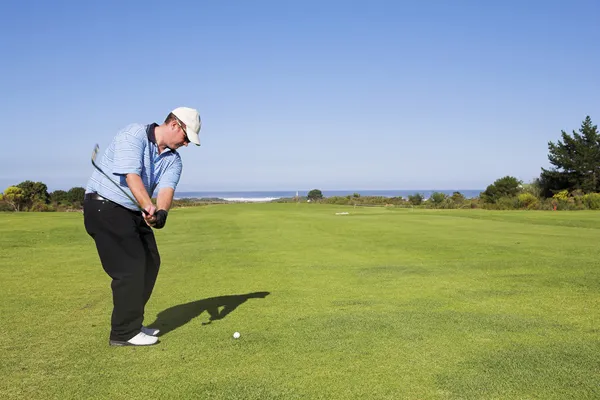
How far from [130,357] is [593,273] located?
7.38 meters

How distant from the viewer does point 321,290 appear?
7172 millimetres

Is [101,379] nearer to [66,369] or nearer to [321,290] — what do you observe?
[66,369]

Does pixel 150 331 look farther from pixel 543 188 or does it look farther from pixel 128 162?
pixel 543 188

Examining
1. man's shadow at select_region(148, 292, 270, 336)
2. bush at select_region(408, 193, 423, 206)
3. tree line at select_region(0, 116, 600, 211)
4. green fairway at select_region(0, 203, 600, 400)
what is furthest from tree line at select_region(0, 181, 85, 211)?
bush at select_region(408, 193, 423, 206)

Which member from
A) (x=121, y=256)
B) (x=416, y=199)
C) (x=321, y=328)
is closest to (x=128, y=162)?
(x=121, y=256)

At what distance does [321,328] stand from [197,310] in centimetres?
185

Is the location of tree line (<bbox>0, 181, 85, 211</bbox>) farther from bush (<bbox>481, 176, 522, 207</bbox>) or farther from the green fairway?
bush (<bbox>481, 176, 522, 207</bbox>)

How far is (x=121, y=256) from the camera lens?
4.70 meters

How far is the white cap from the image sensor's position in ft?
16.0

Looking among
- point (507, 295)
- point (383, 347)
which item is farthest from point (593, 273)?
point (383, 347)

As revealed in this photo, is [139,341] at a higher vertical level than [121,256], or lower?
lower

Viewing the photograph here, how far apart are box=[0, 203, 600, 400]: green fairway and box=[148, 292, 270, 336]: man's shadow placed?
0.03 metres

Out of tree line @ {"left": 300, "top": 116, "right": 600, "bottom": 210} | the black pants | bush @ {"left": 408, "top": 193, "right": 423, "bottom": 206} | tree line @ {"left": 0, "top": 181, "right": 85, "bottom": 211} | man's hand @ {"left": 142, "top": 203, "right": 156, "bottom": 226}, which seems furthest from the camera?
bush @ {"left": 408, "top": 193, "right": 423, "bottom": 206}

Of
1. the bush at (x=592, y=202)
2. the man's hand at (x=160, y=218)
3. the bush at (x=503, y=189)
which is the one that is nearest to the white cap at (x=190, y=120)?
the man's hand at (x=160, y=218)
